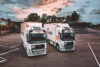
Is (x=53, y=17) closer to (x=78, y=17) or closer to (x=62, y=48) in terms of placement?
(x=78, y=17)

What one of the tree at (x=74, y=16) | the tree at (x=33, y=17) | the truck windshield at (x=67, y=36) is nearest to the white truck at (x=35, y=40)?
the truck windshield at (x=67, y=36)

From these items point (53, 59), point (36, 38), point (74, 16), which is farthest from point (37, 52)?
point (74, 16)

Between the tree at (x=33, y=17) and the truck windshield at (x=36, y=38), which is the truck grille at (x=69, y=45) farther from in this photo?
the tree at (x=33, y=17)

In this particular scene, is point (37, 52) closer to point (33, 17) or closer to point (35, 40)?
point (35, 40)

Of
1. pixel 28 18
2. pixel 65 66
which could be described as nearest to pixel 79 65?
pixel 65 66

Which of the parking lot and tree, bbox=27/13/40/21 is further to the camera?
tree, bbox=27/13/40/21

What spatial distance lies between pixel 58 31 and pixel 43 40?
3.54 m

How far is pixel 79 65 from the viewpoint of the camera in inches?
349

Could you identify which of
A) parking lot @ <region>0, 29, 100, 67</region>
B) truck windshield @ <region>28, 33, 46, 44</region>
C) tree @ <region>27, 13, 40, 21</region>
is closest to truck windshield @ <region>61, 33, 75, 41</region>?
parking lot @ <region>0, 29, 100, 67</region>

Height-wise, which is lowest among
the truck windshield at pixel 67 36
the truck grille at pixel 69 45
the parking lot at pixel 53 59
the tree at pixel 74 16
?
the parking lot at pixel 53 59

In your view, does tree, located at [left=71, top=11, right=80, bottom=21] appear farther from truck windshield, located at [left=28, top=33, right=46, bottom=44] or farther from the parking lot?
truck windshield, located at [left=28, top=33, right=46, bottom=44]

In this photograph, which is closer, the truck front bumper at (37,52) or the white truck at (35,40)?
the white truck at (35,40)

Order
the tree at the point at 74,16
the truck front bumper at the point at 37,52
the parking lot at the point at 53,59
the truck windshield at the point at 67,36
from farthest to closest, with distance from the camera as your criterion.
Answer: the tree at the point at 74,16, the truck windshield at the point at 67,36, the truck front bumper at the point at 37,52, the parking lot at the point at 53,59

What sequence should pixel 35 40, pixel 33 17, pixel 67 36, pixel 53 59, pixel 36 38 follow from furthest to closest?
pixel 33 17
pixel 67 36
pixel 36 38
pixel 35 40
pixel 53 59
